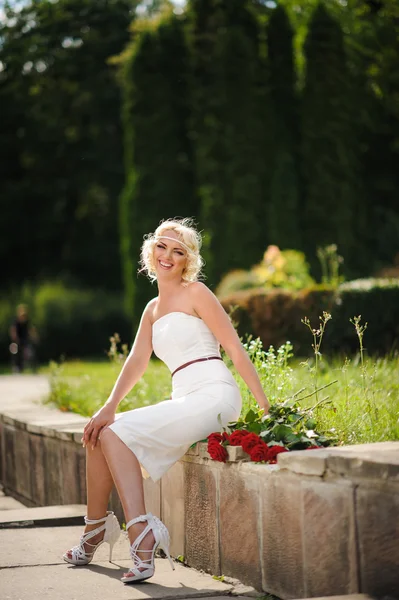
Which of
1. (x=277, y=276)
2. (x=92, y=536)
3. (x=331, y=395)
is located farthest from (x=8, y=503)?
(x=277, y=276)

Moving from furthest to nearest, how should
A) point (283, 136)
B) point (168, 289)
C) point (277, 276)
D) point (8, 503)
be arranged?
point (283, 136) < point (277, 276) < point (8, 503) < point (168, 289)

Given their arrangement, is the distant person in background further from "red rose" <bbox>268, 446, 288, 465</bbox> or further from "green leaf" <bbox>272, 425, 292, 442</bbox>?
"red rose" <bbox>268, 446, 288, 465</bbox>

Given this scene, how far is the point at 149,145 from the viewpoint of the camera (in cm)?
2286

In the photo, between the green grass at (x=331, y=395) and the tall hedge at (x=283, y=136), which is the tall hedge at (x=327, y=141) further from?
the green grass at (x=331, y=395)

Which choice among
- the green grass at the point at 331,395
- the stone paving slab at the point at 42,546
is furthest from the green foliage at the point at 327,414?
the stone paving slab at the point at 42,546

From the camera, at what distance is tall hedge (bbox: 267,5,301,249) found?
21531 mm

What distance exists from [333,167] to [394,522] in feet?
62.0

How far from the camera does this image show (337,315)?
10.7 meters

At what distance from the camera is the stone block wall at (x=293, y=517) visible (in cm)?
317

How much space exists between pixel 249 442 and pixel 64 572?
105 centimetres

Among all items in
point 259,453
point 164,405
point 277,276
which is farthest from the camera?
point 277,276

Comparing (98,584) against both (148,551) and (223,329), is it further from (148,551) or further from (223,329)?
(223,329)

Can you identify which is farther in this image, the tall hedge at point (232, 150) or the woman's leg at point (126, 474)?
the tall hedge at point (232, 150)

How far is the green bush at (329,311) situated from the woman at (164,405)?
6252mm
